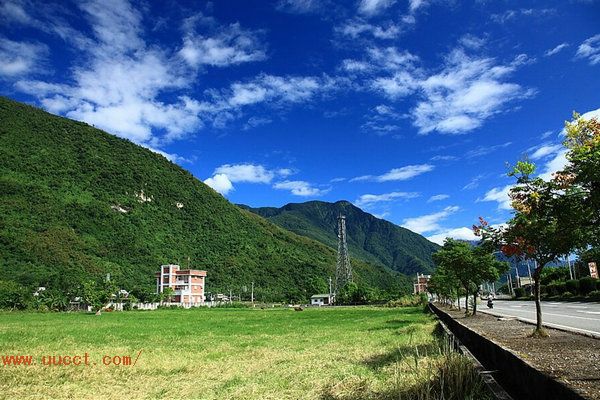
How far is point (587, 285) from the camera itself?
41.3 metres

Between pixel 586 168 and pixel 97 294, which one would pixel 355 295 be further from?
pixel 586 168

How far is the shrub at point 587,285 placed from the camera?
40.1m

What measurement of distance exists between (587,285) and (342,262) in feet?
252

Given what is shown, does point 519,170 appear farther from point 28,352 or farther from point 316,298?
point 316,298

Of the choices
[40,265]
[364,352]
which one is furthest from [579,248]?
[40,265]

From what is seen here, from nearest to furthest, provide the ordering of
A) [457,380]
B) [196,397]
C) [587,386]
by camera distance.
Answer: [587,386] < [457,380] < [196,397]

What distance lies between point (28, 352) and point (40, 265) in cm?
8238

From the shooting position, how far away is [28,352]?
14336 mm

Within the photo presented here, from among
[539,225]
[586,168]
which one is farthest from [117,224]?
[586,168]

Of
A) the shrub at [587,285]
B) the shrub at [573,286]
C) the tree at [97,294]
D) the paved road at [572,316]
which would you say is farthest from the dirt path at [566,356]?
the tree at [97,294]

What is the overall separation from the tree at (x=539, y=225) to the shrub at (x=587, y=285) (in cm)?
3235

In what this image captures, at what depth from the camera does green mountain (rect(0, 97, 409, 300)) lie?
91.9 m

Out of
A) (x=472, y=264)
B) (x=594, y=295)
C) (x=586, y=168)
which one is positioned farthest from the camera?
(x=594, y=295)

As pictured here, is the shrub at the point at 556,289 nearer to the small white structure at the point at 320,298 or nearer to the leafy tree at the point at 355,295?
the leafy tree at the point at 355,295
